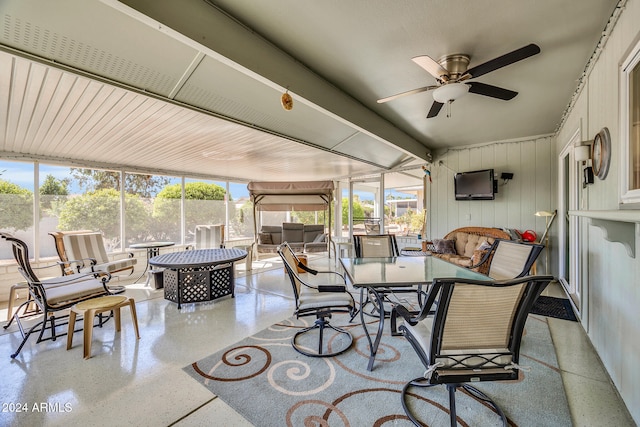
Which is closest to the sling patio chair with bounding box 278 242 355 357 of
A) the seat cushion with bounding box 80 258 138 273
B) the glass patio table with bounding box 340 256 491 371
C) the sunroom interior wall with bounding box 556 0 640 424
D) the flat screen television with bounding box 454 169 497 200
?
the glass patio table with bounding box 340 256 491 371

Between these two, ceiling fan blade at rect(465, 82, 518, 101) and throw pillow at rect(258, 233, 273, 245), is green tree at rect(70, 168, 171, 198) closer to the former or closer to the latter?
throw pillow at rect(258, 233, 273, 245)

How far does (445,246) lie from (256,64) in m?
4.75

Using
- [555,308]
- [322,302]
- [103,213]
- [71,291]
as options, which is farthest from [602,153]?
[103,213]

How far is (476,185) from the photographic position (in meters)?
5.30

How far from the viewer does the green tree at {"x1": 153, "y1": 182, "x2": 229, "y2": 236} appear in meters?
6.54

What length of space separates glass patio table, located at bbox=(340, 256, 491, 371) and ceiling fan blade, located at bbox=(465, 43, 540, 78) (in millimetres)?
1754

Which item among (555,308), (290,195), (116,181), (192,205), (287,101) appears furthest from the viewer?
(290,195)

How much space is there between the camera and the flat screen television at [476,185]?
5.11 meters

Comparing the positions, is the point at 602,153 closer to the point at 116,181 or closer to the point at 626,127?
the point at 626,127

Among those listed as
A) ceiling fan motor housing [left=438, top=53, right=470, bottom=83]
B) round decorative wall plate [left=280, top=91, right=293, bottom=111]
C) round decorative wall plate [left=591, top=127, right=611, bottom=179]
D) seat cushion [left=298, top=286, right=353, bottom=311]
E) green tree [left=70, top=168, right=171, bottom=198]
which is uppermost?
ceiling fan motor housing [left=438, top=53, right=470, bottom=83]

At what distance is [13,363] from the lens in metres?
2.26

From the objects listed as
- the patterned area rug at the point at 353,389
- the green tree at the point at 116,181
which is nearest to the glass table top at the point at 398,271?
the patterned area rug at the point at 353,389

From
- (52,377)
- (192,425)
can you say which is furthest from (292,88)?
(52,377)

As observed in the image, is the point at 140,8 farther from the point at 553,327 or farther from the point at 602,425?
the point at 553,327
